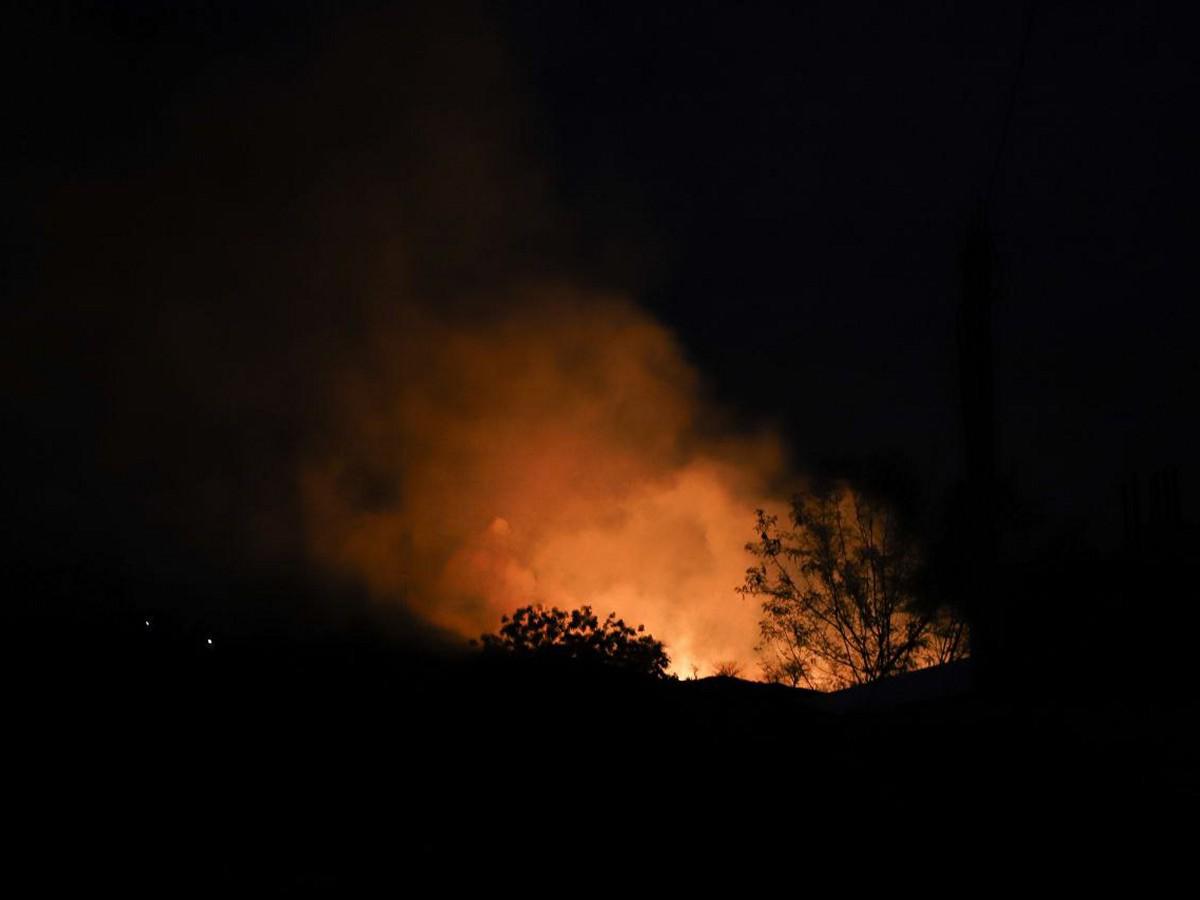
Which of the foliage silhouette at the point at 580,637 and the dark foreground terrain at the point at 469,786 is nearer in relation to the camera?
the dark foreground terrain at the point at 469,786

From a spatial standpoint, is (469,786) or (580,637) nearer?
(469,786)

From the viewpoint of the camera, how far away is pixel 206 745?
6.41m

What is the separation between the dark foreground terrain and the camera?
5.48 m

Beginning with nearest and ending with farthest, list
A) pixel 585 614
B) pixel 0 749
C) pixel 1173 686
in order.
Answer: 1. pixel 0 749
2. pixel 1173 686
3. pixel 585 614

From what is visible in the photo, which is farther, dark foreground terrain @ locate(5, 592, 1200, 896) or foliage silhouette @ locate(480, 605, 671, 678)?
foliage silhouette @ locate(480, 605, 671, 678)

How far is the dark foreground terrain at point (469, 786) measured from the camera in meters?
5.48

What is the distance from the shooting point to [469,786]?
6.29m

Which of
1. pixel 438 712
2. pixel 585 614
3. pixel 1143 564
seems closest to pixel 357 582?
pixel 585 614

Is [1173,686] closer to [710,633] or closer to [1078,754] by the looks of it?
[1078,754]

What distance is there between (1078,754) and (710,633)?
38.1 m

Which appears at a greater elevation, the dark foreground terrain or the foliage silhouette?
the foliage silhouette

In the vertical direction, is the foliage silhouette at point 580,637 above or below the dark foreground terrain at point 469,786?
above

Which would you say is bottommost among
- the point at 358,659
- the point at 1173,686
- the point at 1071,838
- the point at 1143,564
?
the point at 1071,838

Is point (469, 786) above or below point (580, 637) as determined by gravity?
below
